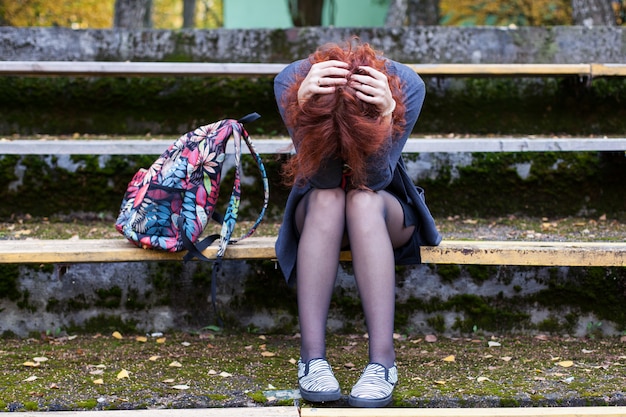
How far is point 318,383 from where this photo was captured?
2.26 metres

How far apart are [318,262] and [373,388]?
17.1 inches

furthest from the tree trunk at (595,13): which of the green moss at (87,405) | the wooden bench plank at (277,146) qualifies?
the green moss at (87,405)

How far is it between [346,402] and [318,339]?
8.3 inches

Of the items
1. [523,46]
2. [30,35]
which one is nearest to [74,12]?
[30,35]

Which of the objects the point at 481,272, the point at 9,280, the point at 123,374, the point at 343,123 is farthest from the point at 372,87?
the point at 9,280

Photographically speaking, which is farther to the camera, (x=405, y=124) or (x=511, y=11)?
(x=511, y=11)

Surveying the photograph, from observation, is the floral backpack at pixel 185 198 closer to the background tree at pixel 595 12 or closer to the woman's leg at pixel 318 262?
the woman's leg at pixel 318 262

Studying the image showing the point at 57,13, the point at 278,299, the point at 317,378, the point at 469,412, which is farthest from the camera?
the point at 57,13

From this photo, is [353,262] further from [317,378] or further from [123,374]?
[123,374]

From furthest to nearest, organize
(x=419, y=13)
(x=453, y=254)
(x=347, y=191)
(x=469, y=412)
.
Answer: (x=419, y=13) → (x=453, y=254) → (x=347, y=191) → (x=469, y=412)

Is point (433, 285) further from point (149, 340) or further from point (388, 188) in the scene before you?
point (149, 340)

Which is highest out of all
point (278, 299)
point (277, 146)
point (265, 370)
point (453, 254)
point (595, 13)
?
point (595, 13)

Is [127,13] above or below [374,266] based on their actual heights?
above

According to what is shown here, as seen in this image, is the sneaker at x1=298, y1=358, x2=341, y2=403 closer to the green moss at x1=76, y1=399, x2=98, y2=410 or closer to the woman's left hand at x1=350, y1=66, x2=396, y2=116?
the green moss at x1=76, y1=399, x2=98, y2=410
